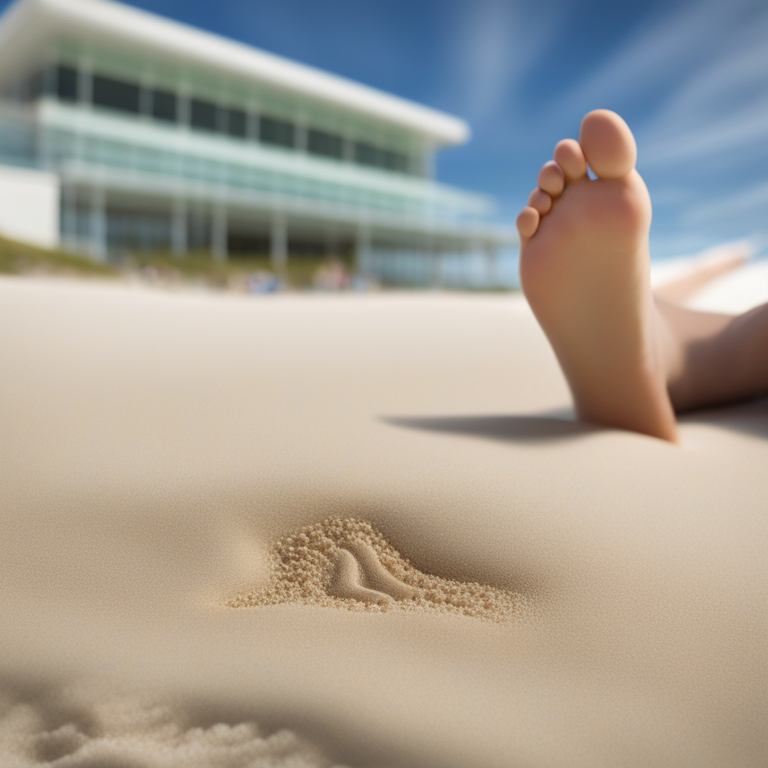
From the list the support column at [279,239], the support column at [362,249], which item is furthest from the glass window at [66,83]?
the support column at [362,249]

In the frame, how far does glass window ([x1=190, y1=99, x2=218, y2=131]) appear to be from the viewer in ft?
50.9

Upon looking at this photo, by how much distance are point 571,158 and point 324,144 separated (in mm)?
17993

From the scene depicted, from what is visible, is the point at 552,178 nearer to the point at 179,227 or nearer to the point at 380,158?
the point at 179,227

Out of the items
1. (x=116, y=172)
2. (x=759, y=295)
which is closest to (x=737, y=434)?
(x=759, y=295)

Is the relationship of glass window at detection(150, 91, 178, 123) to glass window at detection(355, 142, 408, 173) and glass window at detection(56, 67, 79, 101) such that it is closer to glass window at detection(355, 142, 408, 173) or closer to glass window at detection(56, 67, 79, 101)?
glass window at detection(56, 67, 79, 101)

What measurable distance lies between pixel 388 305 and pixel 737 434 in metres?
1.90

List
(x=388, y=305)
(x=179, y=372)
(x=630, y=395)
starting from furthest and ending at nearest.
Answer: (x=388, y=305)
(x=179, y=372)
(x=630, y=395)

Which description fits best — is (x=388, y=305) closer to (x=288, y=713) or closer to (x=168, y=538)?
(x=168, y=538)

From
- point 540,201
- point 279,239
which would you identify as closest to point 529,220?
point 540,201

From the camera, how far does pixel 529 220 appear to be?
3.58 ft

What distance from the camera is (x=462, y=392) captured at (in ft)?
5.03

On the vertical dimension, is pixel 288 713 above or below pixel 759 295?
below

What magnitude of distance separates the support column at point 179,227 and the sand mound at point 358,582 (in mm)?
14239

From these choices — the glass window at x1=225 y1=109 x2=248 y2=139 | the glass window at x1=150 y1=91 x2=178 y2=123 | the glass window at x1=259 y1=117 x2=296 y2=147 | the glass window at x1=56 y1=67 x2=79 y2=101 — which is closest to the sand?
the glass window at x1=56 y1=67 x2=79 y2=101
